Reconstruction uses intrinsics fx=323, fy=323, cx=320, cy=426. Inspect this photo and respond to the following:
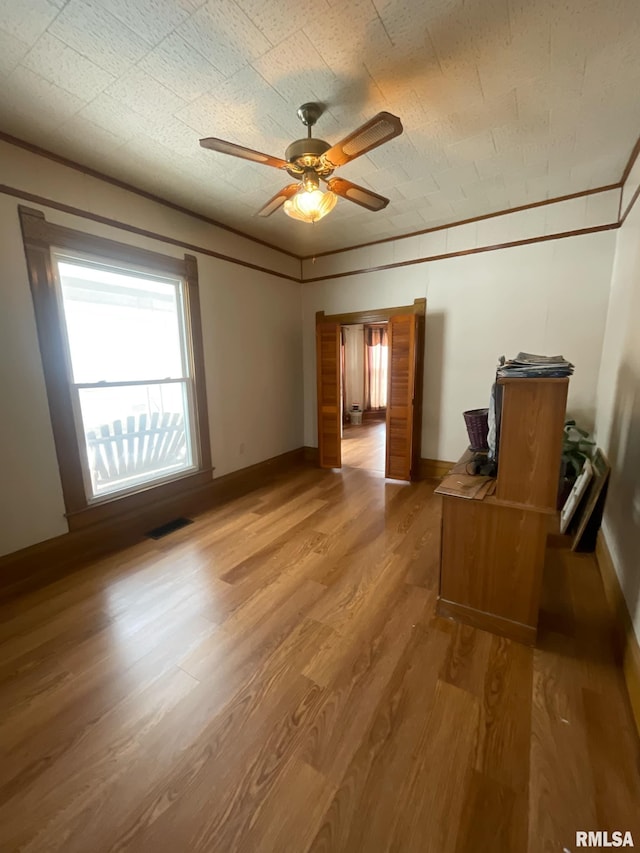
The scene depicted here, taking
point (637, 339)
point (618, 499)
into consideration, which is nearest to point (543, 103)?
point (637, 339)

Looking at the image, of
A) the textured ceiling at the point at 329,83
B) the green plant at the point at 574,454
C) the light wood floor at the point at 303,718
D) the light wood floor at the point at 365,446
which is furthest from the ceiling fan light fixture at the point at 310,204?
the light wood floor at the point at 365,446

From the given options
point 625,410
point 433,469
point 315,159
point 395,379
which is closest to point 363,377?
point 395,379

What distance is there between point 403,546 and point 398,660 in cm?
99

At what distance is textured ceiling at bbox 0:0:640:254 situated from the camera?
51.8 inches

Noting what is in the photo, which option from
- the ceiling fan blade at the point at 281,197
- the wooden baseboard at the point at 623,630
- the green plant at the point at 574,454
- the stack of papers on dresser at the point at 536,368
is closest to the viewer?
the wooden baseboard at the point at 623,630

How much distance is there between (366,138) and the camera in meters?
1.47

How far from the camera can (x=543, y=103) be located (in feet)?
5.82

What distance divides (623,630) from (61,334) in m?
3.64

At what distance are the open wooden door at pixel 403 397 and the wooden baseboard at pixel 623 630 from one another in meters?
1.90

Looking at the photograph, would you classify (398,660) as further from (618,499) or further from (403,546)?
(618,499)

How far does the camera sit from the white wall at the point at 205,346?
2.02 m

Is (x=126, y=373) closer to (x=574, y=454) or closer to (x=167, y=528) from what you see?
(x=167, y=528)

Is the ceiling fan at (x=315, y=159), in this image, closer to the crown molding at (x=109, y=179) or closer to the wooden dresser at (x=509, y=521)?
the crown molding at (x=109, y=179)

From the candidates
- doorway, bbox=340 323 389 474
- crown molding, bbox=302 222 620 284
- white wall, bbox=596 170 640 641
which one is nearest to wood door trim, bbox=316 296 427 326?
crown molding, bbox=302 222 620 284
